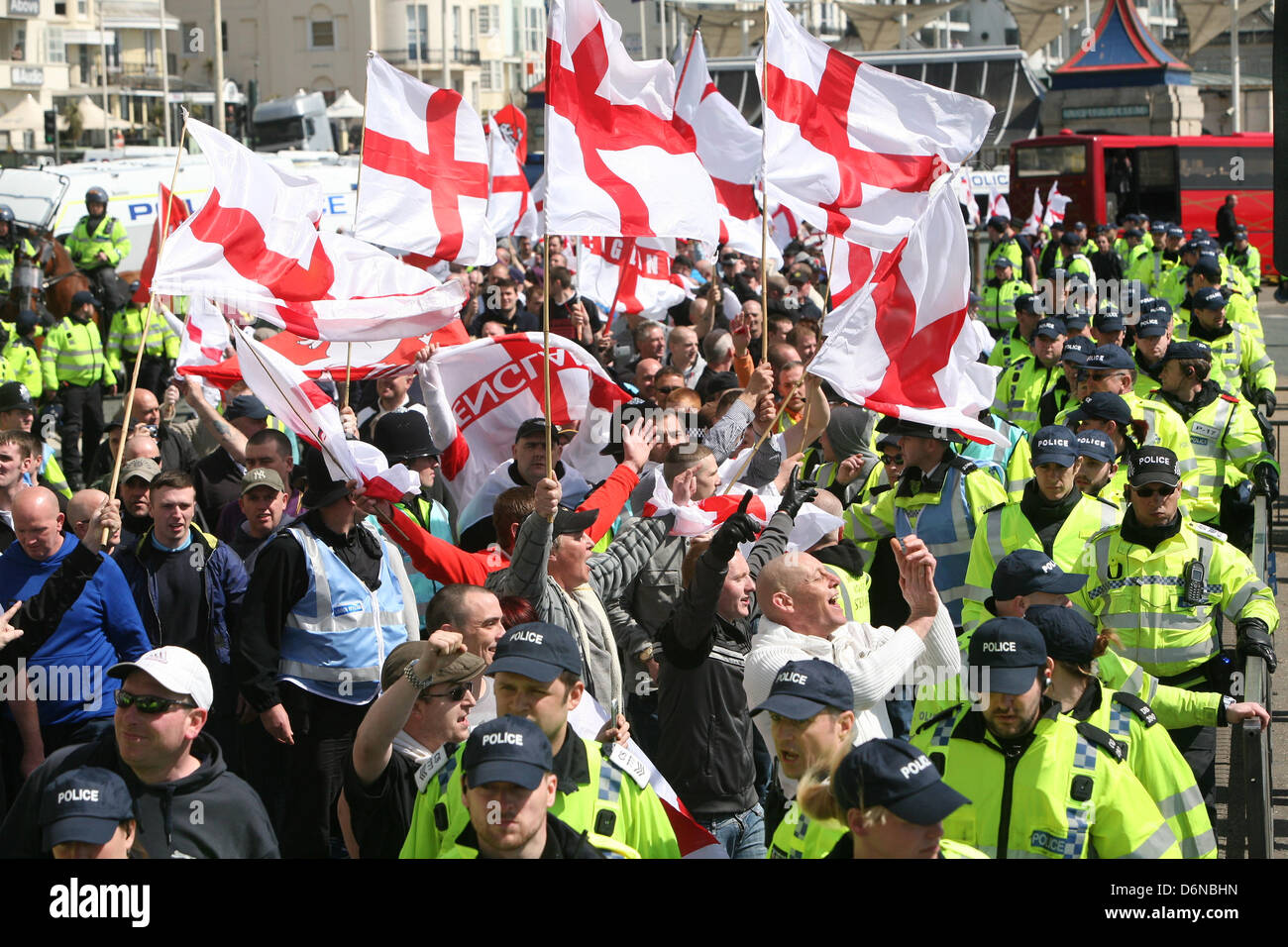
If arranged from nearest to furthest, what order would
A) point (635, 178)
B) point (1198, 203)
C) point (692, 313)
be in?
point (635, 178), point (692, 313), point (1198, 203)

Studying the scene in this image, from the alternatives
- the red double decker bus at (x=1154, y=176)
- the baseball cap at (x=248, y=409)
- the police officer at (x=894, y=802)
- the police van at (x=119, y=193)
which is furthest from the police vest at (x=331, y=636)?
the red double decker bus at (x=1154, y=176)

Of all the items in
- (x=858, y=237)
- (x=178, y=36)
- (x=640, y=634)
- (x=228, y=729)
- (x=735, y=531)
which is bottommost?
(x=228, y=729)

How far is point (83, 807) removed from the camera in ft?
12.8

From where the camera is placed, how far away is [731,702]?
18.7ft

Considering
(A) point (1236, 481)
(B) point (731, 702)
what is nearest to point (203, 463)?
(B) point (731, 702)

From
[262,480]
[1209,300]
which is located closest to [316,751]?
[262,480]

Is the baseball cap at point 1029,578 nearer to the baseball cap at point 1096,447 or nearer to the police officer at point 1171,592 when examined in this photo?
the police officer at point 1171,592

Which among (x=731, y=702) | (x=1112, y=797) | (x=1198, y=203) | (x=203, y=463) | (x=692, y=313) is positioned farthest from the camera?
(x=1198, y=203)

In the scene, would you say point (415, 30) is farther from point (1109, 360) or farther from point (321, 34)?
point (1109, 360)

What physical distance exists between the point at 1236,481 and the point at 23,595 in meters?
6.00

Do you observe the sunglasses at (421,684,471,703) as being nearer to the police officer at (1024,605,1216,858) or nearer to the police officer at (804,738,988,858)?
the police officer at (804,738,988,858)

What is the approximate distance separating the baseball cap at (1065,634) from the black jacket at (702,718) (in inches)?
42.0

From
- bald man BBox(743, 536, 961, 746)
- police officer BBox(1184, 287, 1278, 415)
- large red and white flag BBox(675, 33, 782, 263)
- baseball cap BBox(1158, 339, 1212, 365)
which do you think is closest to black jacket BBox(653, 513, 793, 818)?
bald man BBox(743, 536, 961, 746)

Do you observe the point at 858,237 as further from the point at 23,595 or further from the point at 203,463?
the point at 23,595
